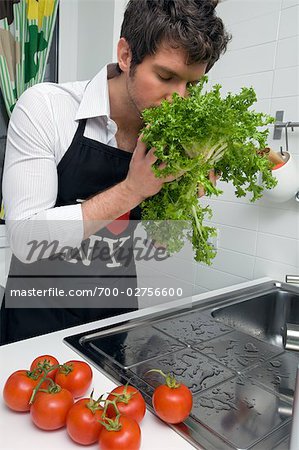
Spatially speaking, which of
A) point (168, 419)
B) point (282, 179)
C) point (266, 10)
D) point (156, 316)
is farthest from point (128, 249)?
Result: point (266, 10)

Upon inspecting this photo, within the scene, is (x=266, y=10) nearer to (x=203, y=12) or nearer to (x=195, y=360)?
(x=203, y=12)

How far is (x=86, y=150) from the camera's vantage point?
41.3 inches

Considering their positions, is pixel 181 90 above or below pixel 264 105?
below

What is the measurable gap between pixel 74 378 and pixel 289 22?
139 cm

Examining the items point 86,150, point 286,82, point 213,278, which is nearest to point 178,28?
point 86,150

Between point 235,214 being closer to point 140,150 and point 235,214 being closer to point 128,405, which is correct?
point 140,150

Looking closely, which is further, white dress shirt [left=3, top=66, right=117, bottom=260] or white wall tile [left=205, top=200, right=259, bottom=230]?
white wall tile [left=205, top=200, right=259, bottom=230]

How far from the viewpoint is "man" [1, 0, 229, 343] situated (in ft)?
2.87

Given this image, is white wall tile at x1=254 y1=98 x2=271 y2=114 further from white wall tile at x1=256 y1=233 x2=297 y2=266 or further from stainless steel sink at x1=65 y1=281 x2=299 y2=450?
stainless steel sink at x1=65 y1=281 x2=299 y2=450

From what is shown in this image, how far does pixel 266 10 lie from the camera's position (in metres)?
1.45

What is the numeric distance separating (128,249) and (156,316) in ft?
1.05

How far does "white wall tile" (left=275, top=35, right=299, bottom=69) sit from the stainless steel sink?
0.89 m

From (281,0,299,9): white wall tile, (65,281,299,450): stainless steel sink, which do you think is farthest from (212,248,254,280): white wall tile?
(281,0,299,9): white wall tile

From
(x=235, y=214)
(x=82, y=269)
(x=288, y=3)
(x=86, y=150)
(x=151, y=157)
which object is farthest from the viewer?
(x=235, y=214)
